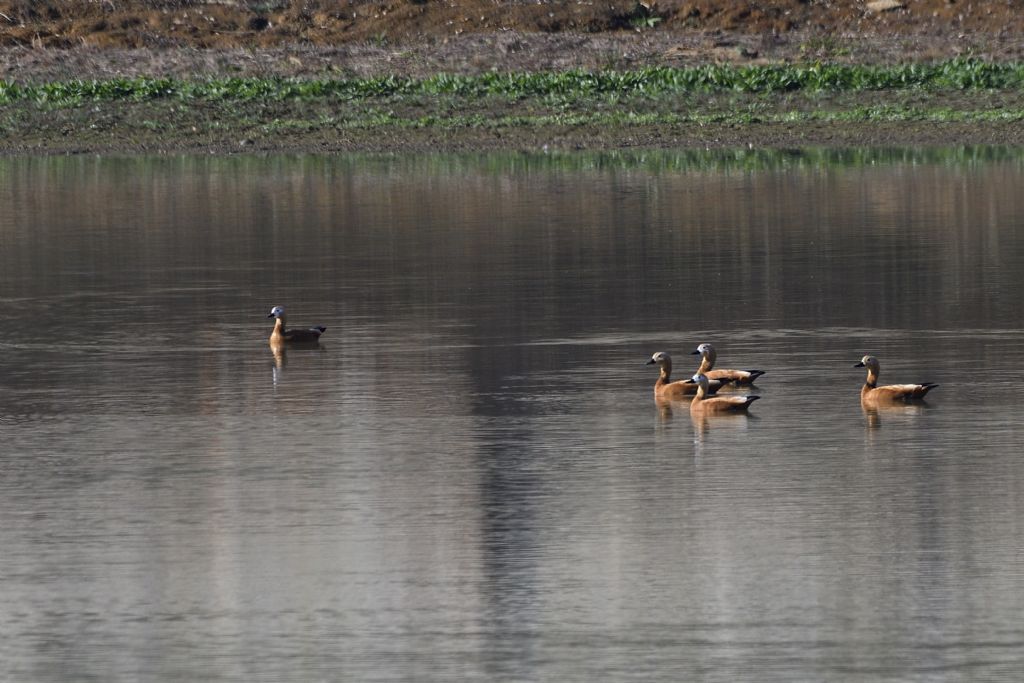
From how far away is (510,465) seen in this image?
14.6 metres

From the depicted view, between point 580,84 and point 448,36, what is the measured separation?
8.56 meters

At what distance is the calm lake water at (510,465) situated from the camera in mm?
10844

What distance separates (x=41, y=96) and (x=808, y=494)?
38.4 metres

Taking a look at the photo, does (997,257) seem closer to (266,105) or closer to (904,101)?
(904,101)

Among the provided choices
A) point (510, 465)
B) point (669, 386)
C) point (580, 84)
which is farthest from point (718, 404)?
point (580, 84)

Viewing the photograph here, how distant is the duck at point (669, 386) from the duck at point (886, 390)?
3.43ft

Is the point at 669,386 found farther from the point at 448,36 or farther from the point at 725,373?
the point at 448,36

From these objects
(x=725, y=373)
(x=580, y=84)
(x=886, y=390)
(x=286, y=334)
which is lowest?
(x=886, y=390)

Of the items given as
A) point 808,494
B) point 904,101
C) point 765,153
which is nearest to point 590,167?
point 765,153

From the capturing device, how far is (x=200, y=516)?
43.5 feet

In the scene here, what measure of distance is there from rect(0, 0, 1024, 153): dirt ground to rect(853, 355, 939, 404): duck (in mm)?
31333

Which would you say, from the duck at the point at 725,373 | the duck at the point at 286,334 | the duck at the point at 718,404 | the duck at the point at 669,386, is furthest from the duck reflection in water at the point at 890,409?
the duck at the point at 286,334

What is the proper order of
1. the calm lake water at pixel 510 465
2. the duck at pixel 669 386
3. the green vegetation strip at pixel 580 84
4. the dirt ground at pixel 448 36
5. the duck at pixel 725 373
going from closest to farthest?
the calm lake water at pixel 510 465 → the duck at pixel 669 386 → the duck at pixel 725 373 → the green vegetation strip at pixel 580 84 → the dirt ground at pixel 448 36

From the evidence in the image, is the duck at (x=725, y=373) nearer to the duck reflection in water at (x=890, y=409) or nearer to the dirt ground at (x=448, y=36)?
the duck reflection in water at (x=890, y=409)
